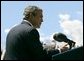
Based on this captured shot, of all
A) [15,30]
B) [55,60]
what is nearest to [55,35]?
[15,30]

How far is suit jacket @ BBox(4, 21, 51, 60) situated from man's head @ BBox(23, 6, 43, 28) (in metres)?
0.21

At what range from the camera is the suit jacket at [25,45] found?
4.76 m

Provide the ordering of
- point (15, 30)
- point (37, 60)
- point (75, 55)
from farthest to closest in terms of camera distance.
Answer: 1. point (15, 30)
2. point (37, 60)
3. point (75, 55)

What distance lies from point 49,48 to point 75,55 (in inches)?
37.2

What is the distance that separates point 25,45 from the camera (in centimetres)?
484

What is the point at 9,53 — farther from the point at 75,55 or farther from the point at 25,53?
the point at 75,55

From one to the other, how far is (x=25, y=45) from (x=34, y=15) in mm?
571

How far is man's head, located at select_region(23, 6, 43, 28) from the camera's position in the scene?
17.1 feet

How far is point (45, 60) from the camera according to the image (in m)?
4.75

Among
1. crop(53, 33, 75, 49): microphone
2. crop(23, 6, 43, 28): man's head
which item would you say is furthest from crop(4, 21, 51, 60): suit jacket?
crop(53, 33, 75, 49): microphone

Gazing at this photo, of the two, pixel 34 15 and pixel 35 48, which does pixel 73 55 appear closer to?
pixel 35 48

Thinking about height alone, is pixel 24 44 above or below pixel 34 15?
below

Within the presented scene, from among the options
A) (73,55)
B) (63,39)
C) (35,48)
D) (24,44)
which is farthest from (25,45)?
(73,55)

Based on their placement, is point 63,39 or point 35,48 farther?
point 63,39
